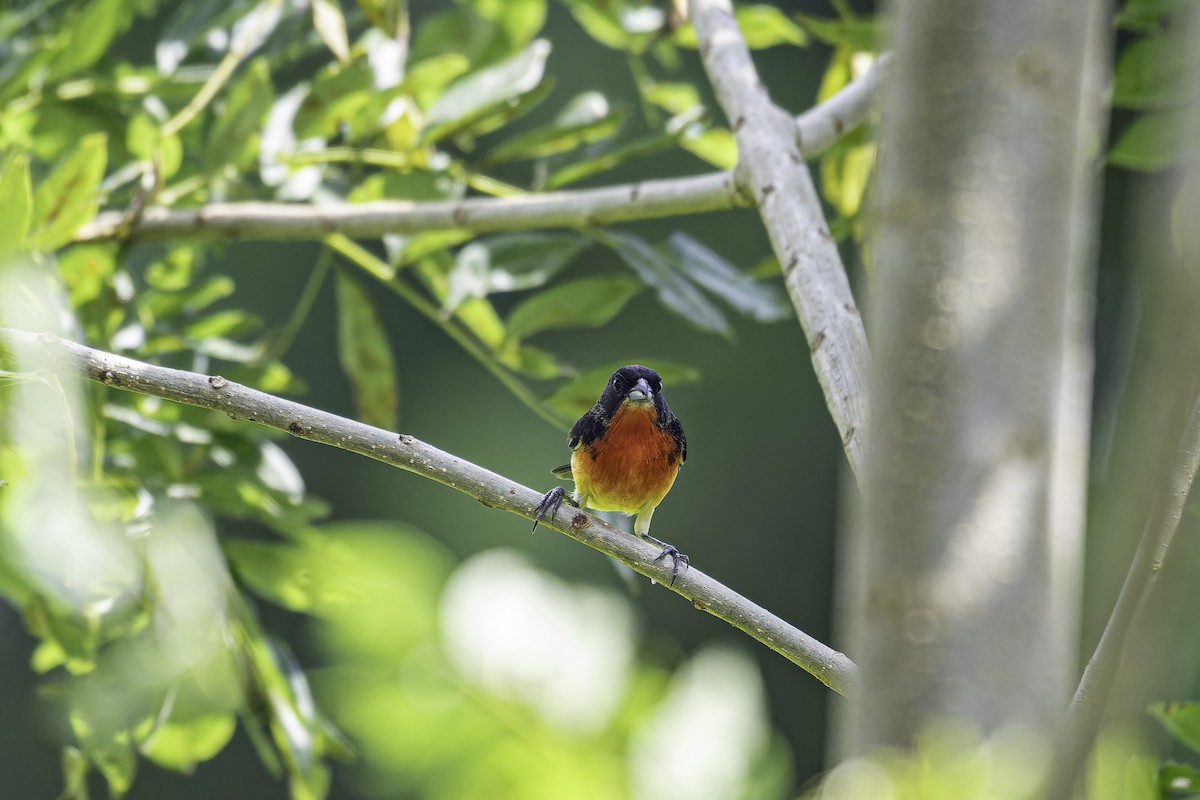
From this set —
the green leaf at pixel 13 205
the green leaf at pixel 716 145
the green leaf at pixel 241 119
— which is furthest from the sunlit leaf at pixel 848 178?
the green leaf at pixel 13 205

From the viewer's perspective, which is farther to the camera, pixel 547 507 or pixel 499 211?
pixel 499 211

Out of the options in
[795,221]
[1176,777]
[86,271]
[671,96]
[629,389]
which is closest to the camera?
[1176,777]

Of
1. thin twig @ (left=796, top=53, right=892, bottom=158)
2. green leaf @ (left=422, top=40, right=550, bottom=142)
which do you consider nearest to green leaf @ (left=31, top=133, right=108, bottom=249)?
green leaf @ (left=422, top=40, right=550, bottom=142)

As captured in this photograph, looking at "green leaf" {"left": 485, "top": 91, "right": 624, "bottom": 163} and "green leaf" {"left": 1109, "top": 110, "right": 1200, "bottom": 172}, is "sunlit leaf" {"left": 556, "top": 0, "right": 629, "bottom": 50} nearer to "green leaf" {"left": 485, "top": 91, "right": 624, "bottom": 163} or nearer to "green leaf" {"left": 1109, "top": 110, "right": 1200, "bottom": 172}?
"green leaf" {"left": 485, "top": 91, "right": 624, "bottom": 163}

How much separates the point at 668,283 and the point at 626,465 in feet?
1.23

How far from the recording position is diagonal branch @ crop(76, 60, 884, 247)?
6.61 feet

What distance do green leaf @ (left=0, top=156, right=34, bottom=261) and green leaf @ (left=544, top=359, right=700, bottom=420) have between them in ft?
2.85

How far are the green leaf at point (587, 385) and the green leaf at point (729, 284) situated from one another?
229 millimetres

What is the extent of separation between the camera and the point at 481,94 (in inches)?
90.8

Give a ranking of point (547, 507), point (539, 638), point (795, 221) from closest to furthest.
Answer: point (539, 638) < point (547, 507) < point (795, 221)

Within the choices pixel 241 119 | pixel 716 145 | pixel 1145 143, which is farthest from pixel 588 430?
pixel 1145 143

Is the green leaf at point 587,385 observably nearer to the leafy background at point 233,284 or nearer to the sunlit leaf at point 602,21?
the leafy background at point 233,284

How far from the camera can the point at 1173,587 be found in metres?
0.44

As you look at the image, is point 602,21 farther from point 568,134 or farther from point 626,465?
point 626,465
